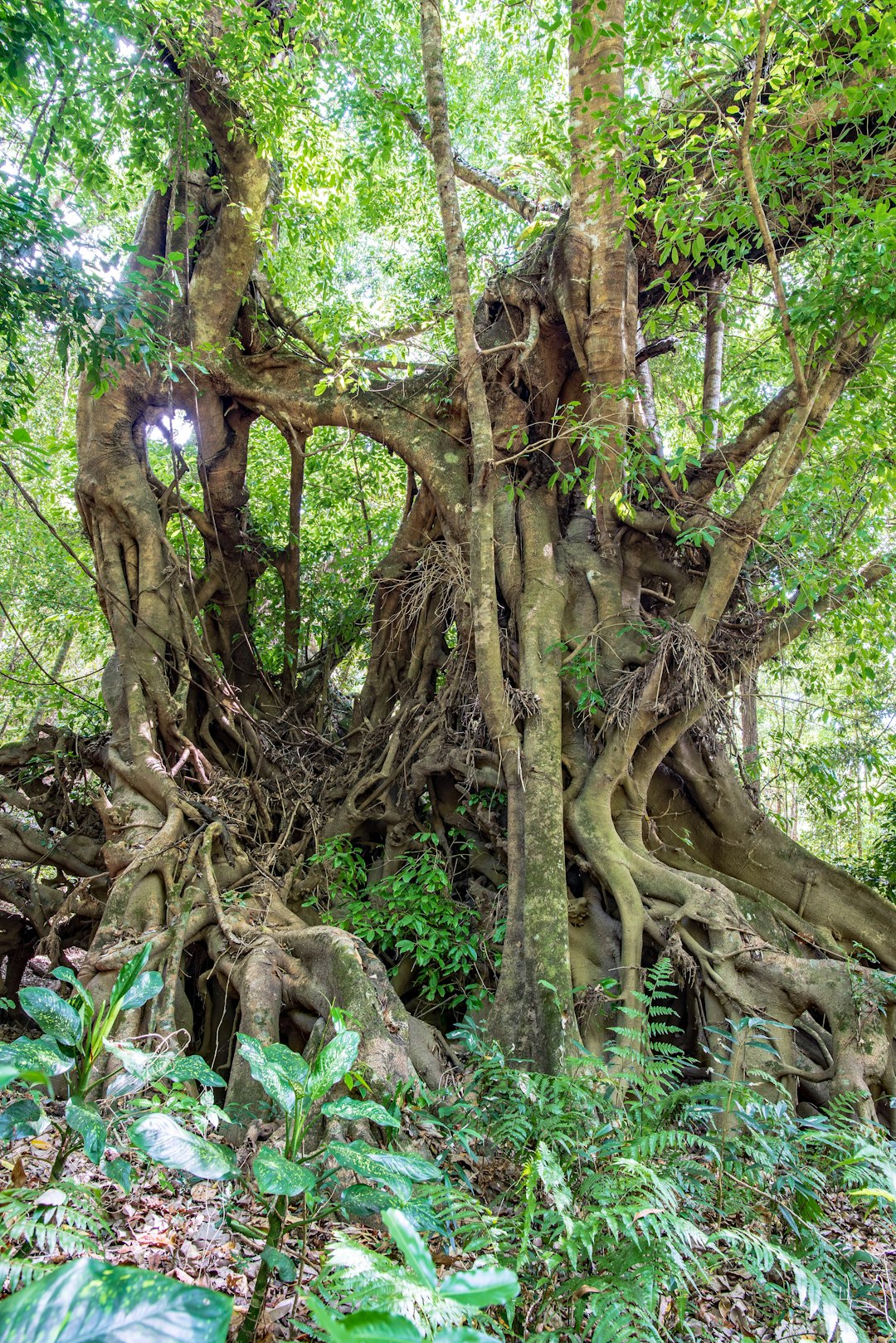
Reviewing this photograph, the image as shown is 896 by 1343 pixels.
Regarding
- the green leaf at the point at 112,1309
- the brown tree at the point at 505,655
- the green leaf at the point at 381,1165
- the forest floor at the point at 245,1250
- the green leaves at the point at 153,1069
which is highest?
the brown tree at the point at 505,655

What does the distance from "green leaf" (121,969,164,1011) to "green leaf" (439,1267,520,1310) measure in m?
1.17

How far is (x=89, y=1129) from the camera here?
5.50 ft

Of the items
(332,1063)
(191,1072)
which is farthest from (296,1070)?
(191,1072)

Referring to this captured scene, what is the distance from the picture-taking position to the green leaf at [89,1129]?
1.66 meters

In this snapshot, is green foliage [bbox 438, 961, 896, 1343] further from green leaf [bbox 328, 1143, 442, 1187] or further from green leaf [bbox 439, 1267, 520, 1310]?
green leaf [bbox 439, 1267, 520, 1310]

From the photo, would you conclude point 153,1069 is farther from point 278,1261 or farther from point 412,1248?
point 412,1248

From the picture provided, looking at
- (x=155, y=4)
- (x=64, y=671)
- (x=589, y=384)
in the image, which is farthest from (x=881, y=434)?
(x=64, y=671)

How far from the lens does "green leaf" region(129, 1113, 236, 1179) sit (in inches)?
63.2

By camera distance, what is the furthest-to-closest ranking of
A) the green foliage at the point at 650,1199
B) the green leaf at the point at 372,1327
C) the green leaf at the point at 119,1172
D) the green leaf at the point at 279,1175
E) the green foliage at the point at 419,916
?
the green foliage at the point at 419,916 < the green foliage at the point at 650,1199 < the green leaf at the point at 119,1172 < the green leaf at the point at 279,1175 < the green leaf at the point at 372,1327

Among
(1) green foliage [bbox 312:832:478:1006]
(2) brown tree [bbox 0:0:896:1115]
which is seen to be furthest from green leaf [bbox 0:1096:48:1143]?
(1) green foliage [bbox 312:832:478:1006]

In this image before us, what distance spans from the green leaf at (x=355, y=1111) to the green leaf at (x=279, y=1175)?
6.4 inches

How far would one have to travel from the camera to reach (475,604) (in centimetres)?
419

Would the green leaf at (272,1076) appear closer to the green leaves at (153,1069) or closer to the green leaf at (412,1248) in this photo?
the green leaves at (153,1069)

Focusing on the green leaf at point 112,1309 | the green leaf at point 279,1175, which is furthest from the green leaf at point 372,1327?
the green leaf at point 279,1175
